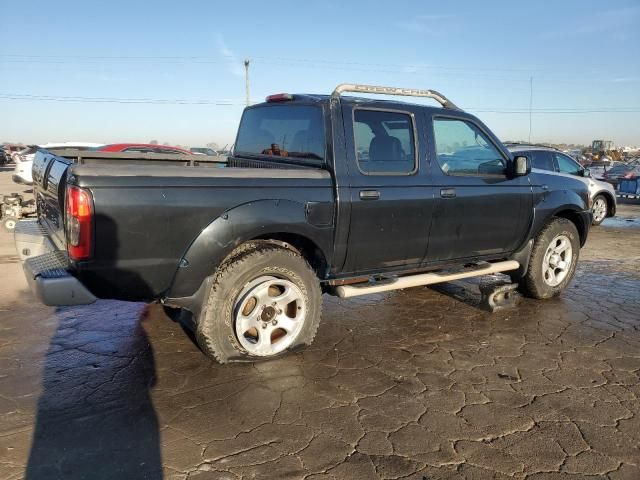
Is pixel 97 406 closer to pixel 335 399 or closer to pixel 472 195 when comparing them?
pixel 335 399

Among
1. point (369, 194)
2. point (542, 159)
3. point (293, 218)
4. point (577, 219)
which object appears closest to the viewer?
point (293, 218)

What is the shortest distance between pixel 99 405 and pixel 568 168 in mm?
10863

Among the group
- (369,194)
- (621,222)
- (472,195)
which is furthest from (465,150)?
(621,222)

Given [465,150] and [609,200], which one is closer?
[465,150]

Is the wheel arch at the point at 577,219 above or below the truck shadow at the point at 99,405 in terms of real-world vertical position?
above

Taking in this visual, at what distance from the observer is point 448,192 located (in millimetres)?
4332

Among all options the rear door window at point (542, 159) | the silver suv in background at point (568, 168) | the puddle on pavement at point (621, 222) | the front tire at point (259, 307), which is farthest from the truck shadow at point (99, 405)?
the puddle on pavement at point (621, 222)

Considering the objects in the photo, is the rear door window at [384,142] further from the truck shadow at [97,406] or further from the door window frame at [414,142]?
the truck shadow at [97,406]

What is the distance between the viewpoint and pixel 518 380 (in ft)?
11.8

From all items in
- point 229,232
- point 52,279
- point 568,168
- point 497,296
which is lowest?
point 497,296

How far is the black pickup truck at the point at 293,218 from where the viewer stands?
9.95ft

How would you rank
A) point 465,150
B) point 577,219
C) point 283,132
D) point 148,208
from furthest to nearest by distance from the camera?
point 577,219 < point 465,150 < point 283,132 < point 148,208

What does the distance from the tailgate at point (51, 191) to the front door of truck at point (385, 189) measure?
1993 millimetres

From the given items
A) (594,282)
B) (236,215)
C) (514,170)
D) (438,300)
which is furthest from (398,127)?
(594,282)
